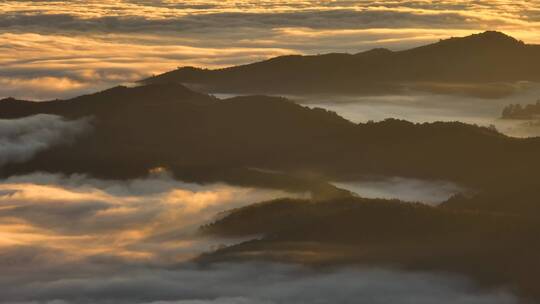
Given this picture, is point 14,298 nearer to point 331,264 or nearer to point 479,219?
point 331,264

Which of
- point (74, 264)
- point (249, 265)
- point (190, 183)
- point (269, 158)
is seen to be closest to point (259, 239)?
point (249, 265)

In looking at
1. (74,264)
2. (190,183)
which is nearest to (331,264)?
(74,264)

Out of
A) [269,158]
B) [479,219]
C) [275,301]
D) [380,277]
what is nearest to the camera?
[275,301]

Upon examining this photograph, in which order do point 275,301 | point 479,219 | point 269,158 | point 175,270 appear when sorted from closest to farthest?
point 275,301
point 175,270
point 479,219
point 269,158

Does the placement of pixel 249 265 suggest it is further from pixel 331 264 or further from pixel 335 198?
pixel 335 198

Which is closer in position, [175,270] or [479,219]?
[175,270]

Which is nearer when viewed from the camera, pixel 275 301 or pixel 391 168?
pixel 275 301

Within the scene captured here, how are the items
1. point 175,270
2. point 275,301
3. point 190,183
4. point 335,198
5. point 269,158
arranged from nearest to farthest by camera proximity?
point 275,301 < point 175,270 < point 335,198 < point 190,183 < point 269,158

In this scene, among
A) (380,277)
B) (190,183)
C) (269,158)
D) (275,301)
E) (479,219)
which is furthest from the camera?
(269,158)
